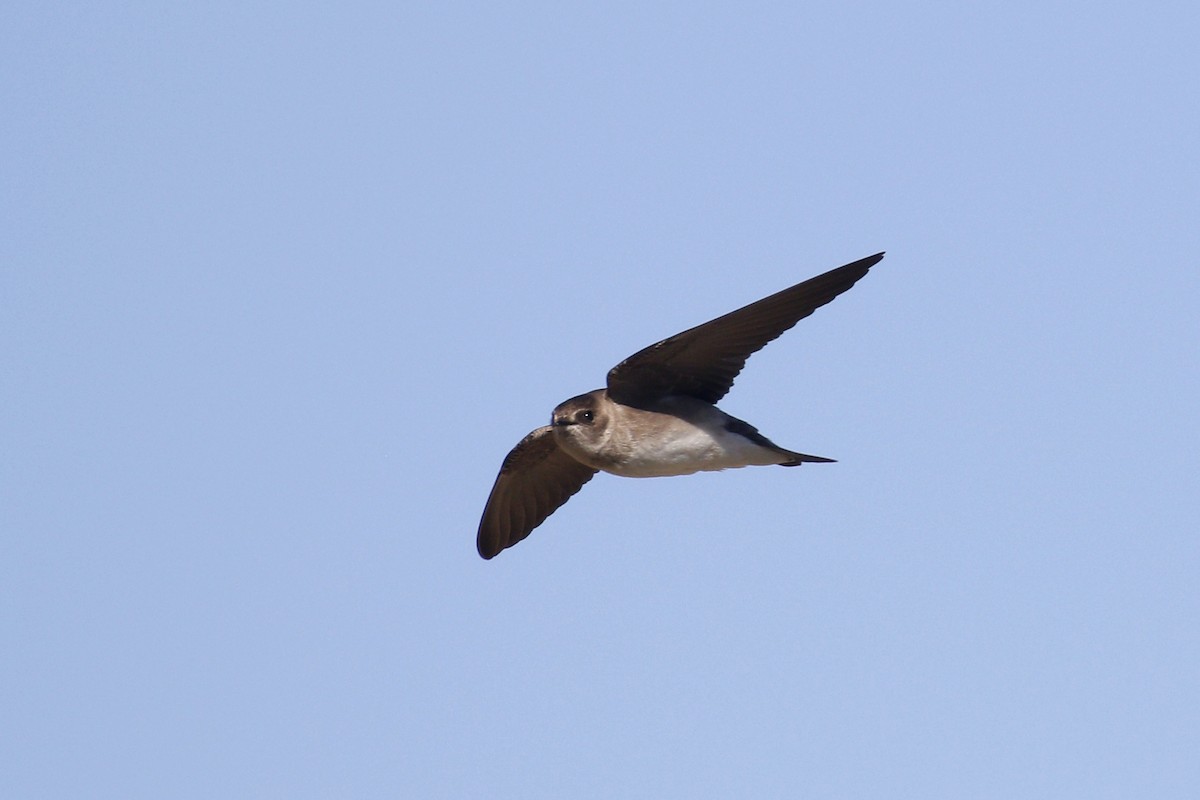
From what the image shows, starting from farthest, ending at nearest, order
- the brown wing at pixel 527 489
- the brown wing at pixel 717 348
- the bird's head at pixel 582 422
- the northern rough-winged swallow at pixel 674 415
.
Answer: the brown wing at pixel 527 489 → the bird's head at pixel 582 422 → the northern rough-winged swallow at pixel 674 415 → the brown wing at pixel 717 348

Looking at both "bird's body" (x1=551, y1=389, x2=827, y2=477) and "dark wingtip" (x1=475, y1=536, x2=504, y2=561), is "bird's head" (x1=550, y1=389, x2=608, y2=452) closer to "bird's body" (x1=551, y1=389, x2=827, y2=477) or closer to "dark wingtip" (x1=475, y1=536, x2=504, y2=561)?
"bird's body" (x1=551, y1=389, x2=827, y2=477)

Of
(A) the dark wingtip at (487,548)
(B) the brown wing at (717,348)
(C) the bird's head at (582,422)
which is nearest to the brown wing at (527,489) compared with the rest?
(A) the dark wingtip at (487,548)

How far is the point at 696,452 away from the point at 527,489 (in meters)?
1.92

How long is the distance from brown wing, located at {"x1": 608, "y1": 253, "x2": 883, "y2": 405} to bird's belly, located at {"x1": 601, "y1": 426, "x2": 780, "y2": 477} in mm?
327

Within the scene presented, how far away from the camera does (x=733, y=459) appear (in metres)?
9.95

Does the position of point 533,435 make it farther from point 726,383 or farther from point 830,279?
point 830,279

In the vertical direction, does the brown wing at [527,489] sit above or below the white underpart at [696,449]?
above

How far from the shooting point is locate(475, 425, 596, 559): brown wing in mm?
11203

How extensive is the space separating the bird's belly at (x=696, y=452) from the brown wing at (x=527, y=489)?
125cm

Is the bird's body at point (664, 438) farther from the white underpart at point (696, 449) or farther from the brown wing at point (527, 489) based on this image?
the brown wing at point (527, 489)

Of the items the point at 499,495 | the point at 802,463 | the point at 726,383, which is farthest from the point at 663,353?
the point at 499,495

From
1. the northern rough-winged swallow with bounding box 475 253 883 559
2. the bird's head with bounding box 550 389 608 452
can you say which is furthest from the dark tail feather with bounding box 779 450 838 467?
the bird's head with bounding box 550 389 608 452

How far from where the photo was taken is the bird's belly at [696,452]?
988 cm

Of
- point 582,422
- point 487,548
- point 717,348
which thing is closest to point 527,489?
point 487,548
